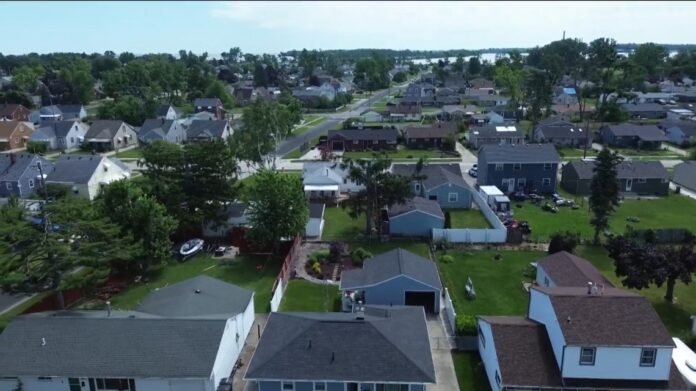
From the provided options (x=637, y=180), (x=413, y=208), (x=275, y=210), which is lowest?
(x=637, y=180)

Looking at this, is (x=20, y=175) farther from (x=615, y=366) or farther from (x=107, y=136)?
(x=615, y=366)

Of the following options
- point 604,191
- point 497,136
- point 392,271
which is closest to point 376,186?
point 392,271

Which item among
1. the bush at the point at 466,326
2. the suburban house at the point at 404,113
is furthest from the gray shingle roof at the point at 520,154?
the suburban house at the point at 404,113

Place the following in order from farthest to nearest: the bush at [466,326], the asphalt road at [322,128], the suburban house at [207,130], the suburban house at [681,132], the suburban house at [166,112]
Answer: the suburban house at [166,112] → the suburban house at [207,130] → the asphalt road at [322,128] → the suburban house at [681,132] → the bush at [466,326]

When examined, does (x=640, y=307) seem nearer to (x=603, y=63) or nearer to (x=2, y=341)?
(x=2, y=341)

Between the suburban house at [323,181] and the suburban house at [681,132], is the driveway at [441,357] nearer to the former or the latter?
the suburban house at [323,181]
